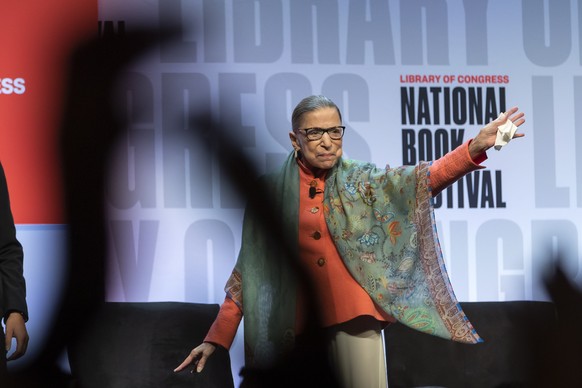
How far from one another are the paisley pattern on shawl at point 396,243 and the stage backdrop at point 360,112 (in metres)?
1.26

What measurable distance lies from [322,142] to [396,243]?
404mm

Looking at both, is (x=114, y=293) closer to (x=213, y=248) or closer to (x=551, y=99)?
(x=213, y=248)

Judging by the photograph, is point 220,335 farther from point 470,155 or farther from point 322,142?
point 470,155

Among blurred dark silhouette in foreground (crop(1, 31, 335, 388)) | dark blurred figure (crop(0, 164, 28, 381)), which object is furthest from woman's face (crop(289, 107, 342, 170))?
blurred dark silhouette in foreground (crop(1, 31, 335, 388))

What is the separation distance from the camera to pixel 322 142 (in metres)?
2.77

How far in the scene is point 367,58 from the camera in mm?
4082

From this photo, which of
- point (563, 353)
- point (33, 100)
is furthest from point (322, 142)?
point (563, 353)

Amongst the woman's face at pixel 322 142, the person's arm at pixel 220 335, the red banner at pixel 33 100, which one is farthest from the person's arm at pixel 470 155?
the red banner at pixel 33 100

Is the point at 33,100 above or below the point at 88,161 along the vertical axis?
above

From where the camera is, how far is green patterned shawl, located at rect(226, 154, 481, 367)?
275 cm

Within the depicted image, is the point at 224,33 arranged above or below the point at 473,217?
above

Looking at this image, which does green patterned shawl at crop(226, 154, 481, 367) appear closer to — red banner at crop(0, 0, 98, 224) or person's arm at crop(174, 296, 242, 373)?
person's arm at crop(174, 296, 242, 373)

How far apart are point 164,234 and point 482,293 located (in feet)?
5.00

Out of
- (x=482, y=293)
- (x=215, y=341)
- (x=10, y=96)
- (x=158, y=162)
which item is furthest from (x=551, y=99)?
(x=10, y=96)
